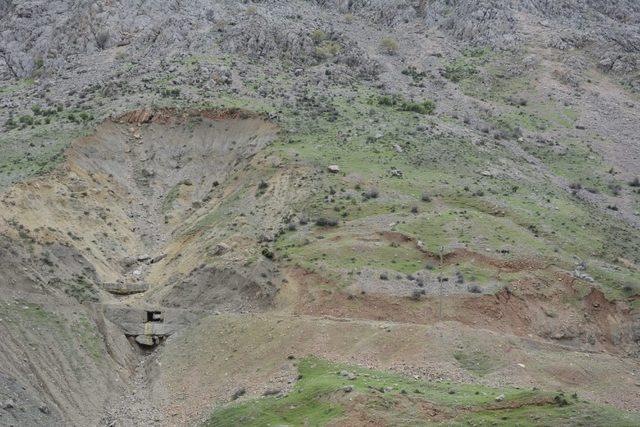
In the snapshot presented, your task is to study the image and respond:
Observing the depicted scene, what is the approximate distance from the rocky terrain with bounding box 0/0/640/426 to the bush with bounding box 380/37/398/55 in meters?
0.30

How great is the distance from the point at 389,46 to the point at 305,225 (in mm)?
43668

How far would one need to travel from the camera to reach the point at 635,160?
70.2m

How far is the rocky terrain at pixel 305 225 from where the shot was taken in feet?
125

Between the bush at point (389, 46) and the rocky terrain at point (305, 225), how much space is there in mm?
304

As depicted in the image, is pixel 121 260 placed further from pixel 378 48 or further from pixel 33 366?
pixel 378 48

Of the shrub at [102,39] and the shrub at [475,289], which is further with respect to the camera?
the shrub at [102,39]

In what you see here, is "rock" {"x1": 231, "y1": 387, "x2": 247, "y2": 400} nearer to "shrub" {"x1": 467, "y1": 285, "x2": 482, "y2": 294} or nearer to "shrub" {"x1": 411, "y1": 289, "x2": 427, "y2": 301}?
"shrub" {"x1": 411, "y1": 289, "x2": 427, "y2": 301}

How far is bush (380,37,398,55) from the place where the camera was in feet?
292

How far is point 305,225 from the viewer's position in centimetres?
5153

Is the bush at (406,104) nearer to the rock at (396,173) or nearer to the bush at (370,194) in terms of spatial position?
the rock at (396,173)

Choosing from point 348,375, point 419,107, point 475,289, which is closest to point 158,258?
point 348,375

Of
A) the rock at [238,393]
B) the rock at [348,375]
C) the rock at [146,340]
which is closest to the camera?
the rock at [348,375]

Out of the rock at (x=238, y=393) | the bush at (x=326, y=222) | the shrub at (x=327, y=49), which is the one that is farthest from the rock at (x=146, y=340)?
the shrub at (x=327, y=49)

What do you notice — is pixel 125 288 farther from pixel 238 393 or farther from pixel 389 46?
pixel 389 46
